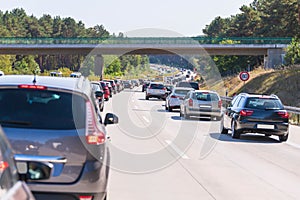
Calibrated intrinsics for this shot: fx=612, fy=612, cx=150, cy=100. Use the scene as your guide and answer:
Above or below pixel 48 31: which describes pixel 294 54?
below

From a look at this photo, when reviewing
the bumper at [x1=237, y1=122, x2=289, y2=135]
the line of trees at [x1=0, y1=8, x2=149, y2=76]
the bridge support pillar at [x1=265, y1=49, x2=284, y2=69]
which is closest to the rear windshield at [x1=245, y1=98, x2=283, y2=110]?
the bumper at [x1=237, y1=122, x2=289, y2=135]

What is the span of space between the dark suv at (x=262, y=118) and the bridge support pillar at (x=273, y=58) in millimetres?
53459

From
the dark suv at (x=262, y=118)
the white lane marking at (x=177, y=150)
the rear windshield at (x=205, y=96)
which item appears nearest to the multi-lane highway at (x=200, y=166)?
the white lane marking at (x=177, y=150)

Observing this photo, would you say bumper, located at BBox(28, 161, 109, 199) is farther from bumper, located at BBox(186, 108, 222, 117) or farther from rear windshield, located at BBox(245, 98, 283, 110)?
bumper, located at BBox(186, 108, 222, 117)

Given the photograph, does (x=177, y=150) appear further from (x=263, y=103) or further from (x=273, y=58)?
(x=273, y=58)

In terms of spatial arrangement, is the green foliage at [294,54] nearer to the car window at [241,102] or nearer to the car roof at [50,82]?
the car window at [241,102]

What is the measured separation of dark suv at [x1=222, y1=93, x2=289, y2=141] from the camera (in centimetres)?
1948

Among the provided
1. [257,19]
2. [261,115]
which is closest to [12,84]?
[261,115]

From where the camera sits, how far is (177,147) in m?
17.3

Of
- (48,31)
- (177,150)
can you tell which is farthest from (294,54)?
(48,31)

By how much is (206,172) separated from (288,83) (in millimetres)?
39608

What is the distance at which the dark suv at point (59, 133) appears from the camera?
670cm

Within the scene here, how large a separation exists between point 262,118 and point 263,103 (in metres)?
0.74

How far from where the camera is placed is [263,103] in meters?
20.0
